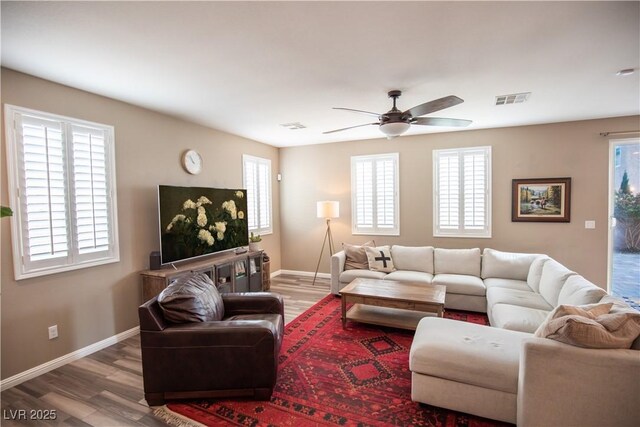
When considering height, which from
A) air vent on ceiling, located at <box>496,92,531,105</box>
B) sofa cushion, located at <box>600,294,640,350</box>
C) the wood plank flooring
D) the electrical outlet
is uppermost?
air vent on ceiling, located at <box>496,92,531,105</box>

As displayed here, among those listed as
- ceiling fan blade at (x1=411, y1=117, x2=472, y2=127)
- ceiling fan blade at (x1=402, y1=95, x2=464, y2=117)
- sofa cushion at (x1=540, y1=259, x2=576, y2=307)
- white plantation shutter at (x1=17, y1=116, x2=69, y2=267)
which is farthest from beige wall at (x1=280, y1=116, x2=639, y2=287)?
white plantation shutter at (x1=17, y1=116, x2=69, y2=267)

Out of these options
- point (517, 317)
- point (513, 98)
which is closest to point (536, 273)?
point (517, 317)

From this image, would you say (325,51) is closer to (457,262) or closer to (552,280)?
(552,280)

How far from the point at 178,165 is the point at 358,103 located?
8.37ft

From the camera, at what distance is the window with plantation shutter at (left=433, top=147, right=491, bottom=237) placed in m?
4.91

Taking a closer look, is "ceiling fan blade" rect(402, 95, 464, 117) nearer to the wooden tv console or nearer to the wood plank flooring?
the wooden tv console

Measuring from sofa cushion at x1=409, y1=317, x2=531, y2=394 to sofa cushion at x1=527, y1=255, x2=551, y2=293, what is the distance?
1617 mm

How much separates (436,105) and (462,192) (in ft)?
9.20

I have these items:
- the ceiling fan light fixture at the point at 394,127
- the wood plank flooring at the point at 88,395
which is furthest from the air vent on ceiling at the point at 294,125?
the wood plank flooring at the point at 88,395

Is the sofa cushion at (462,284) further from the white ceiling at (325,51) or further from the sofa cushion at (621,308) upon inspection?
the white ceiling at (325,51)

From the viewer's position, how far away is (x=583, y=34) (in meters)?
2.13

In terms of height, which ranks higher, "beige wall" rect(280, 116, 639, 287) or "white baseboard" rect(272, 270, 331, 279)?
"beige wall" rect(280, 116, 639, 287)

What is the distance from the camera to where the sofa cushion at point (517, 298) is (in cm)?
307

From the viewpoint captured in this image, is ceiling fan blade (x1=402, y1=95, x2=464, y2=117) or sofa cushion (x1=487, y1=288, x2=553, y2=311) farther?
sofa cushion (x1=487, y1=288, x2=553, y2=311)
